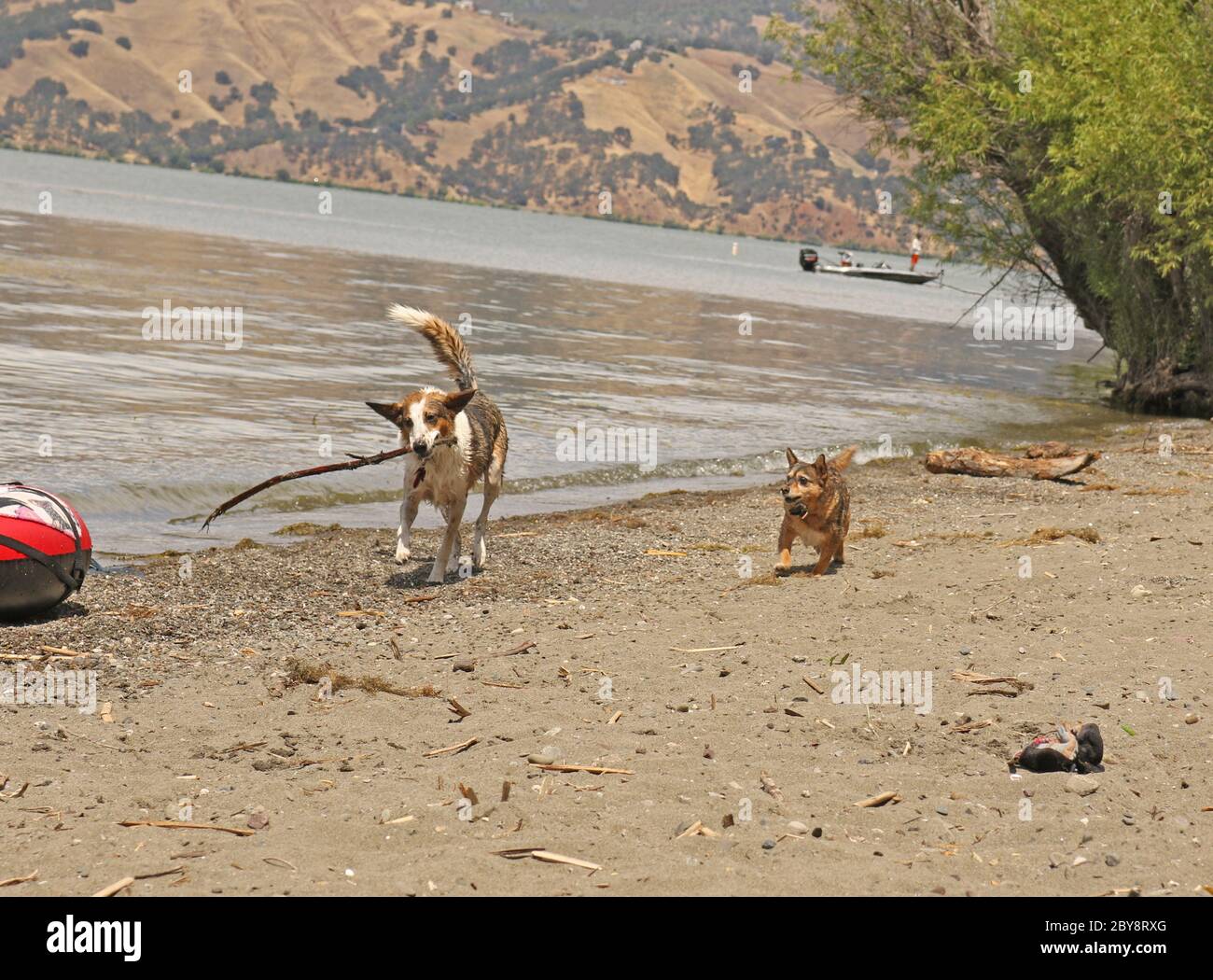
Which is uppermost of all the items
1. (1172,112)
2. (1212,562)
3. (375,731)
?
(1172,112)

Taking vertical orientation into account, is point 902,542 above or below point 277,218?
below

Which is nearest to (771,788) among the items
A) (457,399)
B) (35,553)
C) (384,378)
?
(457,399)

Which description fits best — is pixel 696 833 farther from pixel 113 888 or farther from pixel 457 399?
pixel 457 399

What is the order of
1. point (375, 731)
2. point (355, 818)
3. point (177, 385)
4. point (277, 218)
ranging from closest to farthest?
point (355, 818) → point (375, 731) → point (177, 385) → point (277, 218)

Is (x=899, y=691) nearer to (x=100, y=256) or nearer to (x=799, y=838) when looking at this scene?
(x=799, y=838)

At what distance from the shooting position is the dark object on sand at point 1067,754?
6.55 meters

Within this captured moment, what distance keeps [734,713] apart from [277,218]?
114 meters

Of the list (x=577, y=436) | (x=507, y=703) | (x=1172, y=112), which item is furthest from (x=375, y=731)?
(x=1172, y=112)

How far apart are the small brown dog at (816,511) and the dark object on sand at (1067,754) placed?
4.40m

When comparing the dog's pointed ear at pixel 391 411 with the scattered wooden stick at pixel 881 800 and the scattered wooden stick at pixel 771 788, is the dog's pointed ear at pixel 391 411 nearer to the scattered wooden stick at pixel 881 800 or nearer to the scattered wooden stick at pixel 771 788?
the scattered wooden stick at pixel 771 788

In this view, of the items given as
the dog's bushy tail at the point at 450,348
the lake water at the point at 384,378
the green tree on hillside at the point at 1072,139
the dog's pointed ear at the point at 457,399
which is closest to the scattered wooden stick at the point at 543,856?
the dog's pointed ear at the point at 457,399

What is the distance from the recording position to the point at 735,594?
10.6 meters

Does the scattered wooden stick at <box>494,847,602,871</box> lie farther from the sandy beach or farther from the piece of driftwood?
the piece of driftwood

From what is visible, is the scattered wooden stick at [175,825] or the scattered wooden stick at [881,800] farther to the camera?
the scattered wooden stick at [881,800]
